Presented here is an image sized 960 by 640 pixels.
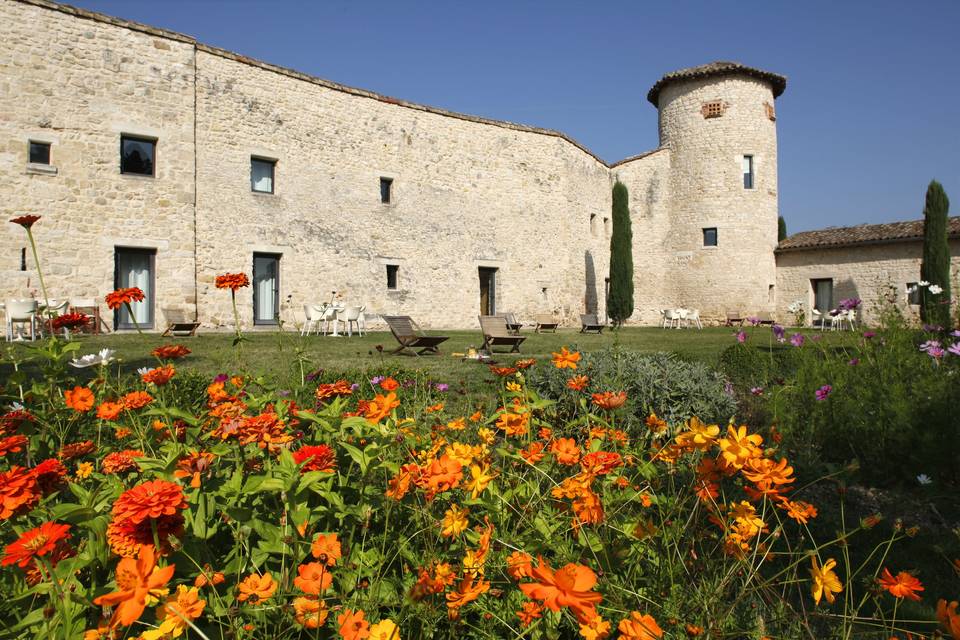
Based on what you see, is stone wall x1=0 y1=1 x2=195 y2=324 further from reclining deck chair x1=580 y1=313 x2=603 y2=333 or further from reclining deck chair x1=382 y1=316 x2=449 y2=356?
reclining deck chair x1=580 y1=313 x2=603 y2=333

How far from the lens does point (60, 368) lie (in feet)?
7.08

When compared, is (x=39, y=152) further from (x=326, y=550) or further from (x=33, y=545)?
(x=326, y=550)

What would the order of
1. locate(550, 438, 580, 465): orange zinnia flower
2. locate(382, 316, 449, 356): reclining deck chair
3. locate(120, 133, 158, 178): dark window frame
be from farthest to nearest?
locate(120, 133, 158, 178): dark window frame
locate(382, 316, 449, 356): reclining deck chair
locate(550, 438, 580, 465): orange zinnia flower

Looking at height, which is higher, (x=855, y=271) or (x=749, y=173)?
(x=749, y=173)

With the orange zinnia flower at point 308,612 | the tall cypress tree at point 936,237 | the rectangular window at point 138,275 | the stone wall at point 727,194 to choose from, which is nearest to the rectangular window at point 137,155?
the rectangular window at point 138,275

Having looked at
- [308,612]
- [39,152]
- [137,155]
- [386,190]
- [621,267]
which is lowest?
[308,612]

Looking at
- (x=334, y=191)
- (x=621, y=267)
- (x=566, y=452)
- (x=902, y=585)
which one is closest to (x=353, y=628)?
(x=566, y=452)

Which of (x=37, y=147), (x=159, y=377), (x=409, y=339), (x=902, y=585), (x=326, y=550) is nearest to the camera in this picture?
(x=902, y=585)

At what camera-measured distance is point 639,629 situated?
966 mm

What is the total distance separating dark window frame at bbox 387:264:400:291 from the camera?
17.2 metres

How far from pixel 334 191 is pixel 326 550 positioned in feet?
51.9

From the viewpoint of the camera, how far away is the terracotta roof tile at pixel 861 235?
19.6 meters

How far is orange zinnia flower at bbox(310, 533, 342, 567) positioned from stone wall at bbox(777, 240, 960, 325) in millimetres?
21971

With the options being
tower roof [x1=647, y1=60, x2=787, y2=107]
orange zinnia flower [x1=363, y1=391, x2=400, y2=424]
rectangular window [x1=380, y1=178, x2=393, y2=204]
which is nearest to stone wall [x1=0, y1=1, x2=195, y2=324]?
rectangular window [x1=380, y1=178, x2=393, y2=204]
